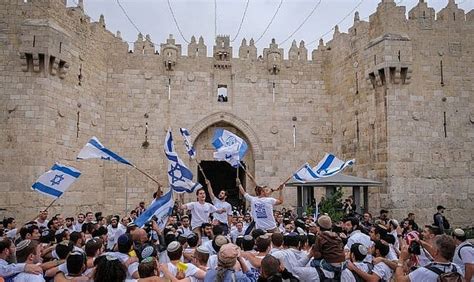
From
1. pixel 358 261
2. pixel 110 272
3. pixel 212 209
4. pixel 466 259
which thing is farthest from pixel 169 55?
pixel 110 272

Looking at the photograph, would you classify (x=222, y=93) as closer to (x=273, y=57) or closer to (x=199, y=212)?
(x=273, y=57)

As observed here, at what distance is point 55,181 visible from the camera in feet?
26.7

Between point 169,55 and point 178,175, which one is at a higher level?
point 169,55

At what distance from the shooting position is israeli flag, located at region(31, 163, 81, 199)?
317 inches

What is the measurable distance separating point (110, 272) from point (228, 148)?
262 inches

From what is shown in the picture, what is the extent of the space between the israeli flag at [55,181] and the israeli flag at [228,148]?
3171mm

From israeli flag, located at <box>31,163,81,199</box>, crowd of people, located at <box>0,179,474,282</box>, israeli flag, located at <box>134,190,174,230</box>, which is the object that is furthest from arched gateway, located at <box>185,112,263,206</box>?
crowd of people, located at <box>0,179,474,282</box>

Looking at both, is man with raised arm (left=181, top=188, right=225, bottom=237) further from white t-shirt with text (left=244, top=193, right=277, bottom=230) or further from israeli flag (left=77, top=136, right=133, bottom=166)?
israeli flag (left=77, top=136, right=133, bottom=166)

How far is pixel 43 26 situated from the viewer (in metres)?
13.6

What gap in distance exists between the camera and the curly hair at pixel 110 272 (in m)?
3.18

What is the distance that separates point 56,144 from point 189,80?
6256 mm

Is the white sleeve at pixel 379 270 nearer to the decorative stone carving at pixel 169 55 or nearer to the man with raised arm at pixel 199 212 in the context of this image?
the man with raised arm at pixel 199 212

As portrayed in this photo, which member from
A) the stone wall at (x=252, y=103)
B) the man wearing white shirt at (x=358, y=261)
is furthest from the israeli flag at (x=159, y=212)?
the stone wall at (x=252, y=103)

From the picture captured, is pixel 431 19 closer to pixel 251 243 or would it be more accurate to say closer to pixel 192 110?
pixel 192 110
